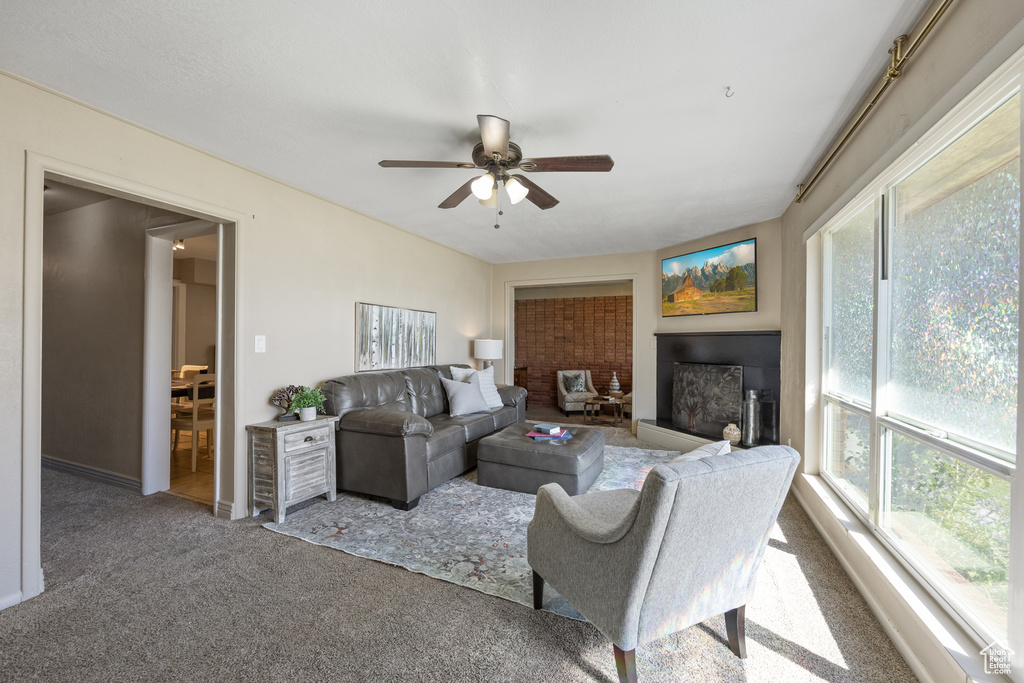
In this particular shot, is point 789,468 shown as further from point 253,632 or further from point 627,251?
point 627,251

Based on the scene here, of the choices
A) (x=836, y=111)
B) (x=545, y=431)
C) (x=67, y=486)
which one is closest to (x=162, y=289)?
(x=67, y=486)

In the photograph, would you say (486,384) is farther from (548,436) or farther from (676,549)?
(676,549)

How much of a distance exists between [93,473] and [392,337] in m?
2.70

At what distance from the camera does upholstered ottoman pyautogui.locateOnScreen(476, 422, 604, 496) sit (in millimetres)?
3176

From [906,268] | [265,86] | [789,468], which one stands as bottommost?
[789,468]

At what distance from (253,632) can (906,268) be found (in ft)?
10.7

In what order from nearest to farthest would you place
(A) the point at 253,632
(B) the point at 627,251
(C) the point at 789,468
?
(C) the point at 789,468 < (A) the point at 253,632 < (B) the point at 627,251

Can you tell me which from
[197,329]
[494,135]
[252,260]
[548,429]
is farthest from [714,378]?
[197,329]

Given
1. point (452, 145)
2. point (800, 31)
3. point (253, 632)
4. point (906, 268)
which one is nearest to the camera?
point (800, 31)

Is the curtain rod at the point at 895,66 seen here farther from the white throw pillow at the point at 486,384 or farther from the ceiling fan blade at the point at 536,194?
the white throw pillow at the point at 486,384

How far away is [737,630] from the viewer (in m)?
1.63

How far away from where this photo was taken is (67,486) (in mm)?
3449

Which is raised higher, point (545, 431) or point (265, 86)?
point (265, 86)

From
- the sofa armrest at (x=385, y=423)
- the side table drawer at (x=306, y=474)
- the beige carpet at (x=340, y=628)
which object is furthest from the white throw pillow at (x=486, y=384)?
the beige carpet at (x=340, y=628)
